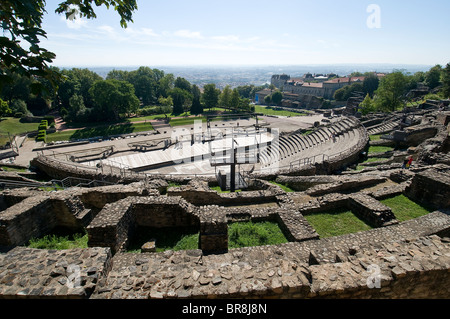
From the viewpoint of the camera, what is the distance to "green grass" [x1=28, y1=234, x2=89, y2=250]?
766 centimetres

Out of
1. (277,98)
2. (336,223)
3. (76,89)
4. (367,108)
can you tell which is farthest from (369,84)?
(336,223)

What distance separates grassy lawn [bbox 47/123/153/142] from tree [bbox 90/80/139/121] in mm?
4194

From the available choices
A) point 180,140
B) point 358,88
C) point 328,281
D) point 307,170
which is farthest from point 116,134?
point 358,88

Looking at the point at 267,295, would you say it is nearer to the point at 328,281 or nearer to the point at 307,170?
the point at 328,281

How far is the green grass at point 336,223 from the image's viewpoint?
358 inches

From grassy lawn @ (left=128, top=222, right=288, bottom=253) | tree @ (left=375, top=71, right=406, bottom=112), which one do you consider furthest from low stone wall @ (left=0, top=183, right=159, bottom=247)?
tree @ (left=375, top=71, right=406, bottom=112)

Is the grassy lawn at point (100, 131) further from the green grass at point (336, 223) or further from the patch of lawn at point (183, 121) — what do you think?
the green grass at point (336, 223)

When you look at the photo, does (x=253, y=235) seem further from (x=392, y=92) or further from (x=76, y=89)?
(x=76, y=89)

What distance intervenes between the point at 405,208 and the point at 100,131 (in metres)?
48.2

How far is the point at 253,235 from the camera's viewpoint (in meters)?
8.72

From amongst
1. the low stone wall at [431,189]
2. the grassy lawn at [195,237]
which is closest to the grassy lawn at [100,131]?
the grassy lawn at [195,237]

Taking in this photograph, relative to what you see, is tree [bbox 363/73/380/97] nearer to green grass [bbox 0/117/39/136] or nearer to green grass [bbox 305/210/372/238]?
green grass [bbox 305/210/372/238]

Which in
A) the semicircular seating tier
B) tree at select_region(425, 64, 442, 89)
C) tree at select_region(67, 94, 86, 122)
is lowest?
the semicircular seating tier

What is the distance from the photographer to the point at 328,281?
16.4 ft
